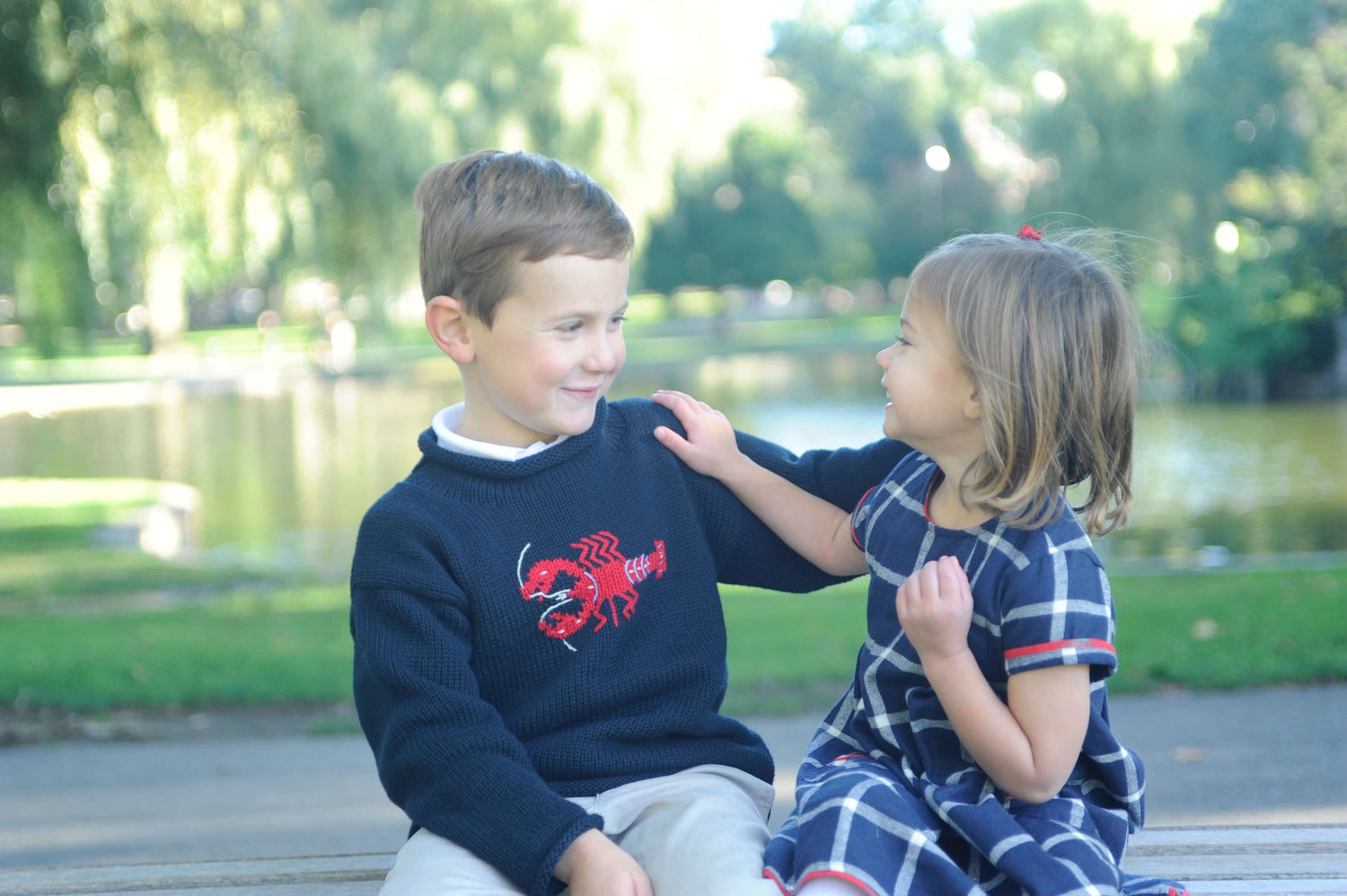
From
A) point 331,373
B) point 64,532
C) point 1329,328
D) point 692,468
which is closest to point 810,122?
point 331,373

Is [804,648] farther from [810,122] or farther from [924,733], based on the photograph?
[810,122]

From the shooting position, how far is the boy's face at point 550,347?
199 cm

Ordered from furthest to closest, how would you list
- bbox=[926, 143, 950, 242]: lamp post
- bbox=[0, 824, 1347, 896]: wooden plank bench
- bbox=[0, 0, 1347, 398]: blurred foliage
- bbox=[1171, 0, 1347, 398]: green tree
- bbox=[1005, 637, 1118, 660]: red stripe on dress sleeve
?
1. bbox=[926, 143, 950, 242]: lamp post
2. bbox=[1171, 0, 1347, 398]: green tree
3. bbox=[0, 0, 1347, 398]: blurred foliage
4. bbox=[0, 824, 1347, 896]: wooden plank bench
5. bbox=[1005, 637, 1118, 660]: red stripe on dress sleeve

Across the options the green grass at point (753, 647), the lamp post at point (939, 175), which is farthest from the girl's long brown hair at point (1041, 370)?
the lamp post at point (939, 175)

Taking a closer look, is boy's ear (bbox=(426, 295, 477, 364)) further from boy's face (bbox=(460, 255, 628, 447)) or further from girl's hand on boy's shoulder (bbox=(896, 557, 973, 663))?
girl's hand on boy's shoulder (bbox=(896, 557, 973, 663))

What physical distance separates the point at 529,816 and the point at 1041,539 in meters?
0.79

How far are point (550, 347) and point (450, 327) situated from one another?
189 millimetres

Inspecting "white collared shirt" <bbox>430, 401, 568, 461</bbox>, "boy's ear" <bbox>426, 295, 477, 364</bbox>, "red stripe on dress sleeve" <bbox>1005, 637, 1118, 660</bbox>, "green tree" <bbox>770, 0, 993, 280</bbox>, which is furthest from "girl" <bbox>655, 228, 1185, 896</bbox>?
"green tree" <bbox>770, 0, 993, 280</bbox>

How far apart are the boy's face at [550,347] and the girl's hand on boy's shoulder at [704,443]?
0.18 meters

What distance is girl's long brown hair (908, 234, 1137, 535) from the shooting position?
5.83 ft

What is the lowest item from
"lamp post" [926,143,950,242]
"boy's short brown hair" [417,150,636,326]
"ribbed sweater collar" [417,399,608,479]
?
"ribbed sweater collar" [417,399,608,479]

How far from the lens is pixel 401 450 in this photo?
1447 centimetres

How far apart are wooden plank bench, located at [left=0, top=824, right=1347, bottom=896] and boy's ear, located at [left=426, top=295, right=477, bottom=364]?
90cm

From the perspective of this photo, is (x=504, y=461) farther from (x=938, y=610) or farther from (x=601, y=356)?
(x=938, y=610)
